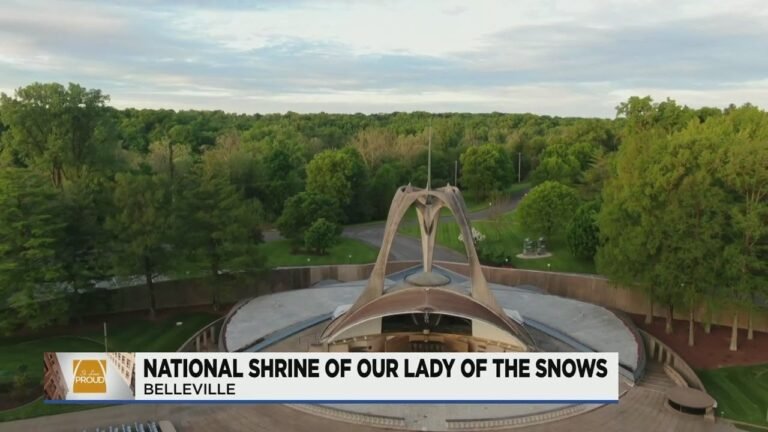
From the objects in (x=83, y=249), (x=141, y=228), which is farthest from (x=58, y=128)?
(x=141, y=228)

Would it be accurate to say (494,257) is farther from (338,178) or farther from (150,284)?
(150,284)

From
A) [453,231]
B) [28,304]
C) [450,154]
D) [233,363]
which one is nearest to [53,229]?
[28,304]

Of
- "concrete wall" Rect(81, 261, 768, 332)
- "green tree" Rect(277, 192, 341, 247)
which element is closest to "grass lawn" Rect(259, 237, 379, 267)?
"green tree" Rect(277, 192, 341, 247)

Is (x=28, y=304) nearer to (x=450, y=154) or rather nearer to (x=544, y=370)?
(x=544, y=370)

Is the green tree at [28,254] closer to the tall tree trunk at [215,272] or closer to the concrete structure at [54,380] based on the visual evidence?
the tall tree trunk at [215,272]

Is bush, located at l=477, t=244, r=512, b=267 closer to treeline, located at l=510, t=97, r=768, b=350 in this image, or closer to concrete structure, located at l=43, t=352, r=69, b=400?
treeline, located at l=510, t=97, r=768, b=350

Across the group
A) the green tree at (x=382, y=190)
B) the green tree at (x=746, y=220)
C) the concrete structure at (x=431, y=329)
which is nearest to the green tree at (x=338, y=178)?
the green tree at (x=382, y=190)

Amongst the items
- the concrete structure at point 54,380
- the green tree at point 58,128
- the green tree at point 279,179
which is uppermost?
the green tree at point 58,128
